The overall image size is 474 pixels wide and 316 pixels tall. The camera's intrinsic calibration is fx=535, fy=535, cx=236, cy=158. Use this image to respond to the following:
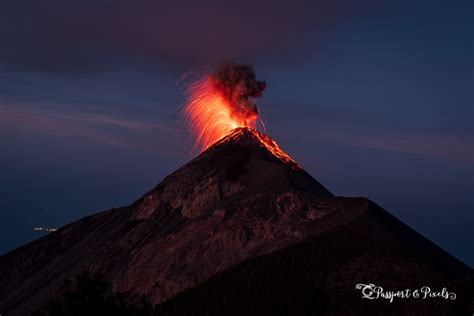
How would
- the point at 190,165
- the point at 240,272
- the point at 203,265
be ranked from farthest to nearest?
the point at 190,165 → the point at 203,265 → the point at 240,272

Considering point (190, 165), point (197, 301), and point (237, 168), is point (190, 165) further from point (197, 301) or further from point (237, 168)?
point (197, 301)

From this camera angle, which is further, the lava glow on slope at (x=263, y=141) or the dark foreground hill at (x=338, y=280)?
the lava glow on slope at (x=263, y=141)

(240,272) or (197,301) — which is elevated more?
(240,272)

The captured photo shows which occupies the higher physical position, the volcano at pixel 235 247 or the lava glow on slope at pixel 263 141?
the lava glow on slope at pixel 263 141

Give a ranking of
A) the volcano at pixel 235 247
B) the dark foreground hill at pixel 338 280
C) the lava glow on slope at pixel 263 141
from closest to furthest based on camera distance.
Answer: the dark foreground hill at pixel 338 280 < the volcano at pixel 235 247 < the lava glow on slope at pixel 263 141

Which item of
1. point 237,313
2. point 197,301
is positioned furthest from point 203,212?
point 237,313

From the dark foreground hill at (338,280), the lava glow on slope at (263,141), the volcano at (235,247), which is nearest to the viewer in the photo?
the dark foreground hill at (338,280)

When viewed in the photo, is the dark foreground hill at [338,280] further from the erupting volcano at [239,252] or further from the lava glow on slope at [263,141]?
the lava glow on slope at [263,141]

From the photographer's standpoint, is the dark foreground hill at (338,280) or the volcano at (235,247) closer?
the dark foreground hill at (338,280)

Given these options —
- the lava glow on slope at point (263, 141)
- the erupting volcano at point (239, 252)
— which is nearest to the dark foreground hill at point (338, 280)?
the erupting volcano at point (239, 252)
